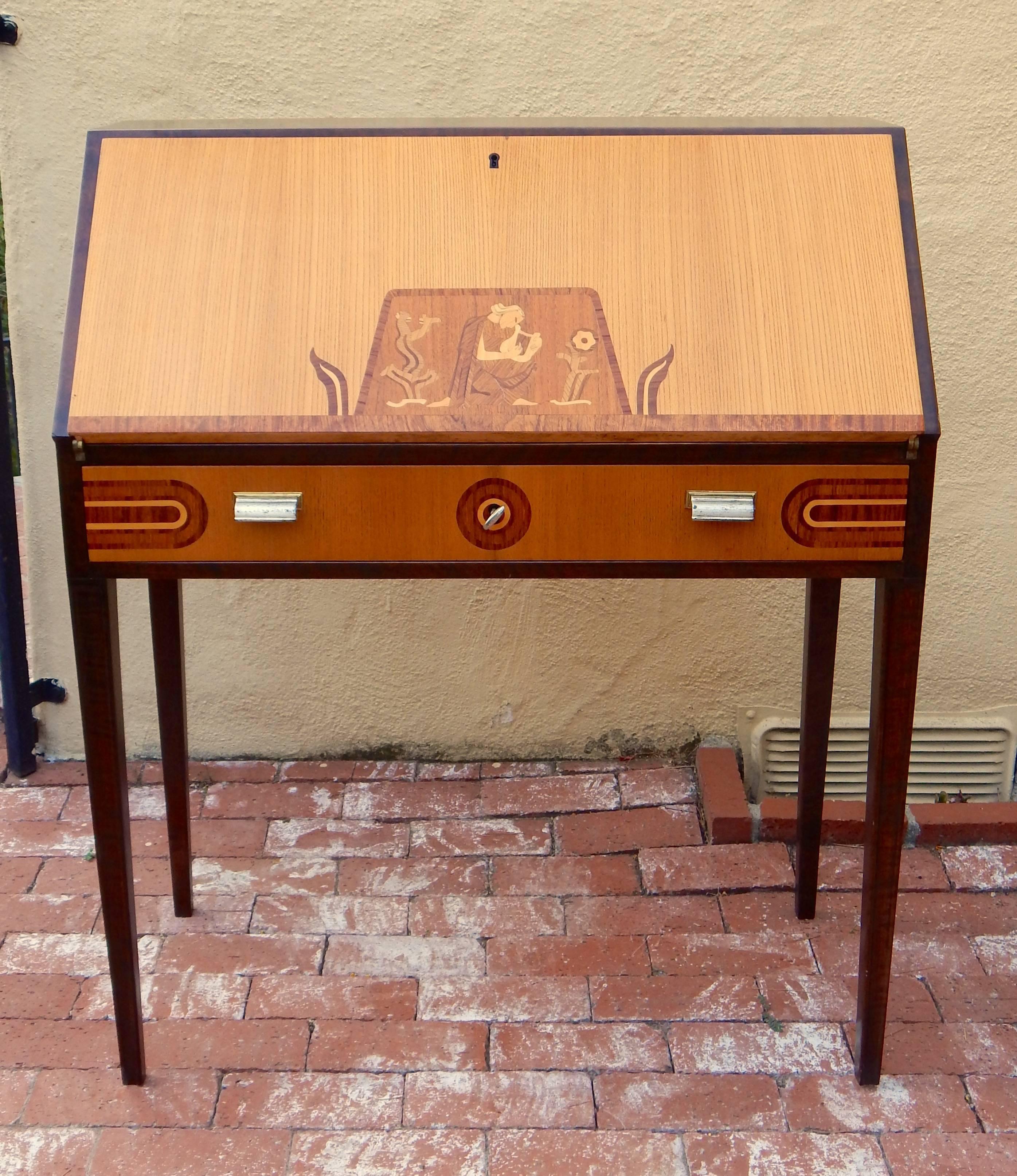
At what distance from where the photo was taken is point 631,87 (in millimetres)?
3010

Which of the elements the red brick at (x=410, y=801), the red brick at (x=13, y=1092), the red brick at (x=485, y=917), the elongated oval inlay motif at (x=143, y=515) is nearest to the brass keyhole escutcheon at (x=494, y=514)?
the elongated oval inlay motif at (x=143, y=515)

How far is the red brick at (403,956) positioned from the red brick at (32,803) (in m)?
1.03

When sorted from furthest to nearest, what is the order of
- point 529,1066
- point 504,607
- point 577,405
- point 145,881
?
1. point 504,607
2. point 145,881
3. point 529,1066
4. point 577,405

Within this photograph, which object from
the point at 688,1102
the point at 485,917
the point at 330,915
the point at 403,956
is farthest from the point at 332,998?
the point at 688,1102

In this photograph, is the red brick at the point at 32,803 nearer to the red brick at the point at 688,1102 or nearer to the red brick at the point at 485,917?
the red brick at the point at 485,917

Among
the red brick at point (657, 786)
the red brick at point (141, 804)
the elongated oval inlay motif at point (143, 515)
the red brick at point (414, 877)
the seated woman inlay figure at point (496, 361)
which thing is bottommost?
the red brick at point (414, 877)

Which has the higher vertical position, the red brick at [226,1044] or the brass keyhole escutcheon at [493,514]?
the brass keyhole escutcheon at [493,514]

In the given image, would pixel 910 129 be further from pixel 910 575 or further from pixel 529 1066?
pixel 529 1066

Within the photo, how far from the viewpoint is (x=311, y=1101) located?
224 cm

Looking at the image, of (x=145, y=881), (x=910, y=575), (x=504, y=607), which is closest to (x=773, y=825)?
(x=504, y=607)

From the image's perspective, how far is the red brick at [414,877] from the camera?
2926mm

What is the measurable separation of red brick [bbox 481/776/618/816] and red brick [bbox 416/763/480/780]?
68 millimetres

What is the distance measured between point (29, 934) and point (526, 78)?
2.43 m

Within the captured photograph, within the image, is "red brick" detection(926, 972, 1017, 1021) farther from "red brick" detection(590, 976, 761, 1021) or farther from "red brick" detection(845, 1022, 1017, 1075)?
"red brick" detection(590, 976, 761, 1021)
